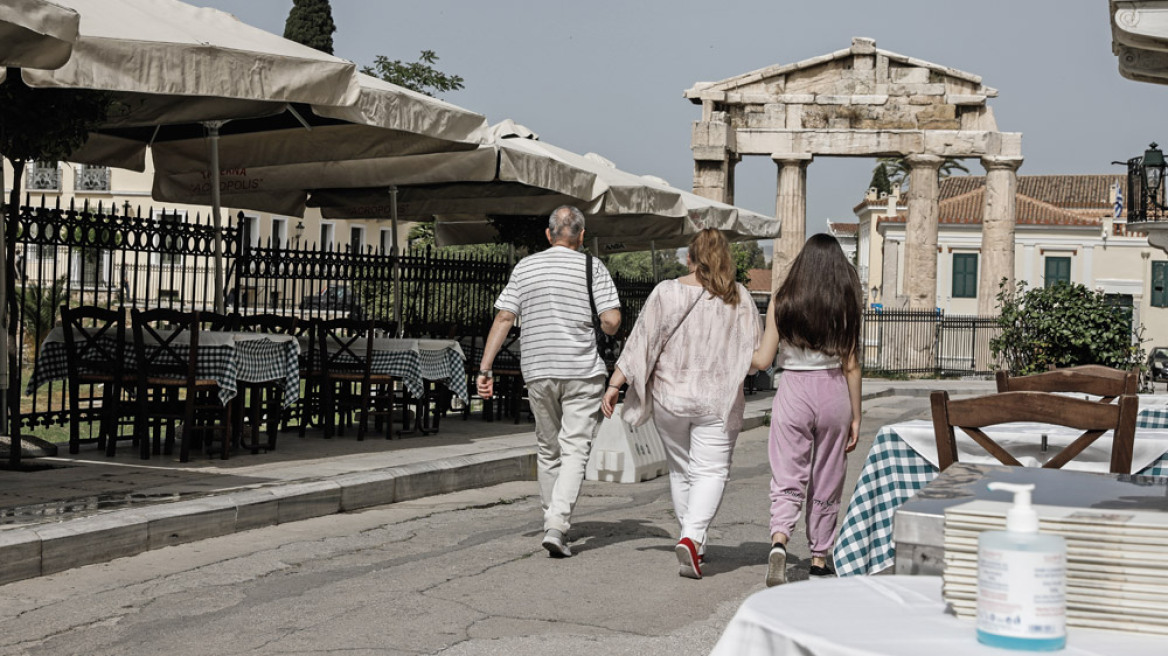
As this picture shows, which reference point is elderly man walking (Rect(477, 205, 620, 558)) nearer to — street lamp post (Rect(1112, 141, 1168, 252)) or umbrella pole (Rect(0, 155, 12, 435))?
umbrella pole (Rect(0, 155, 12, 435))

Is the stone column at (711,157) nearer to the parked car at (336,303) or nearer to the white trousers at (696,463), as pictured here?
the parked car at (336,303)

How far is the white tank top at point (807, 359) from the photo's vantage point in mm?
6598

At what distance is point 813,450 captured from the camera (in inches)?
261

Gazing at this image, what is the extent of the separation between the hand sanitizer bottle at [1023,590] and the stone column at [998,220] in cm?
3711

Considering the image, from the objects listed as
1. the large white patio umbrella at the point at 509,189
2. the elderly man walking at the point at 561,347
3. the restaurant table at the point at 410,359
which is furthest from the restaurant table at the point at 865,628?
the large white patio umbrella at the point at 509,189

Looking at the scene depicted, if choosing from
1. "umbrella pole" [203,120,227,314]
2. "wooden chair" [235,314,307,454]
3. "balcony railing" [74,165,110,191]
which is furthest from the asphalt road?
"balcony railing" [74,165,110,191]

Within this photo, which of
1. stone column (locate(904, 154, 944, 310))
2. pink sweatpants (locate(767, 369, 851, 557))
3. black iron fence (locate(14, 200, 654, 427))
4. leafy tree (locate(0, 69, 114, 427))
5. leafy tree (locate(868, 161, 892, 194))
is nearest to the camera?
pink sweatpants (locate(767, 369, 851, 557))

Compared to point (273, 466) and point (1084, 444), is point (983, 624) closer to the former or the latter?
point (1084, 444)

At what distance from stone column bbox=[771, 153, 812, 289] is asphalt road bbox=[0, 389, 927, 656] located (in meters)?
29.8

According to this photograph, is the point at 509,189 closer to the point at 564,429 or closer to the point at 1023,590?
the point at 564,429

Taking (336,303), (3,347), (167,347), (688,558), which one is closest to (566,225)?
(688,558)

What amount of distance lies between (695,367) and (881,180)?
83.6m

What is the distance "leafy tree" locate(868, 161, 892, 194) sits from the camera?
287 feet

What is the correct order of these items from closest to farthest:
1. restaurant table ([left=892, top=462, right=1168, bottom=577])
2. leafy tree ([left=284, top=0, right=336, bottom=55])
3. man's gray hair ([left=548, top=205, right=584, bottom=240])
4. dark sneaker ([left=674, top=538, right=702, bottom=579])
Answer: restaurant table ([left=892, top=462, right=1168, bottom=577]), dark sneaker ([left=674, top=538, right=702, bottom=579]), man's gray hair ([left=548, top=205, right=584, bottom=240]), leafy tree ([left=284, top=0, right=336, bottom=55])
